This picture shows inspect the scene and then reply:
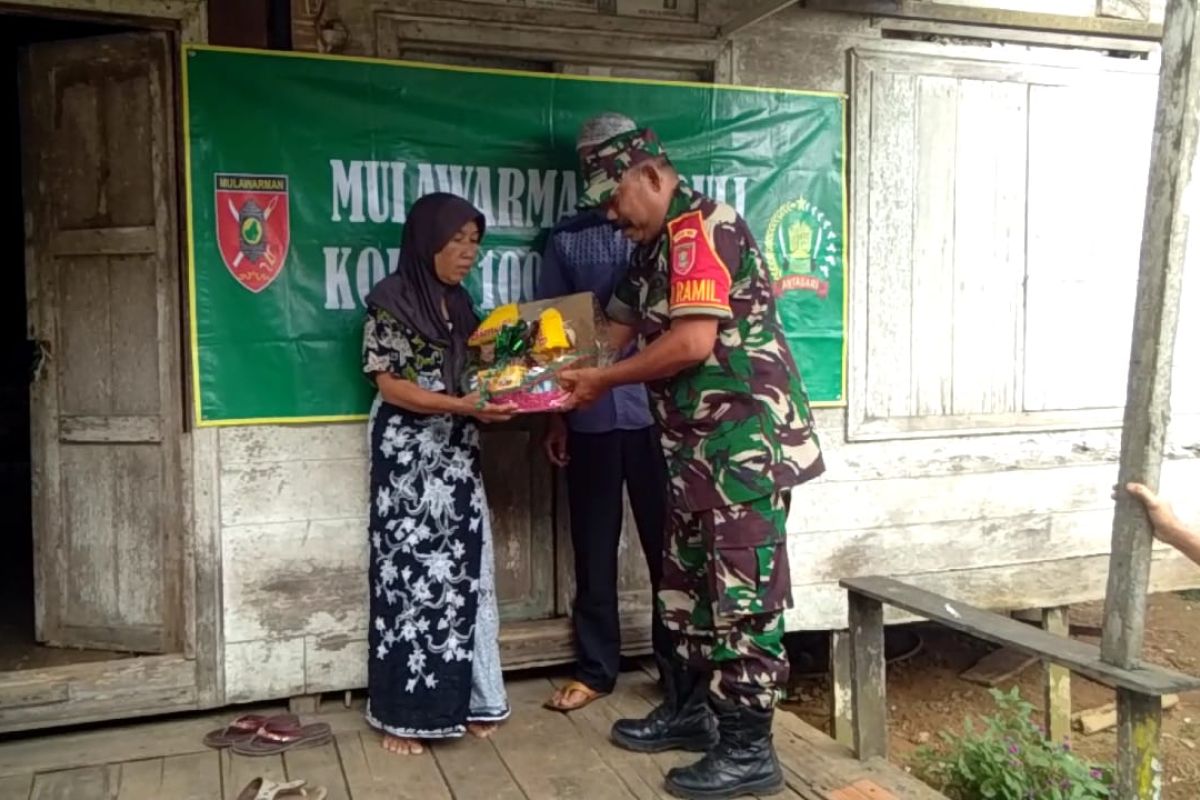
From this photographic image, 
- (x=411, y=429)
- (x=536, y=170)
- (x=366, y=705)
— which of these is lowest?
(x=366, y=705)

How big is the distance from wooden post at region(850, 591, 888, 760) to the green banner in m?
1.56

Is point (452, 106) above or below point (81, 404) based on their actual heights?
above

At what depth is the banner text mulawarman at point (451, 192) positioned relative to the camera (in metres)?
3.53

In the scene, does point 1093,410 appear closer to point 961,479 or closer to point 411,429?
point 961,479

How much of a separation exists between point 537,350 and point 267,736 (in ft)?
4.79

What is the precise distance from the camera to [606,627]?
3.65 m

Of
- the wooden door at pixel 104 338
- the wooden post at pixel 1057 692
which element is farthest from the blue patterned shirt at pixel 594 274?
the wooden post at pixel 1057 692

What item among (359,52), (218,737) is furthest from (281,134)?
(218,737)

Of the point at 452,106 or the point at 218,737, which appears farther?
the point at 452,106

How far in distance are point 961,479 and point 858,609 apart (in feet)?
4.70

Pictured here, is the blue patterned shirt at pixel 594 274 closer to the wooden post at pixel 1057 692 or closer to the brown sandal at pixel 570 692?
the brown sandal at pixel 570 692

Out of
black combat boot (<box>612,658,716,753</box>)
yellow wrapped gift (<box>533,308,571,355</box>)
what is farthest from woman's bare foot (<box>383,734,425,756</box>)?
yellow wrapped gift (<box>533,308,571,355</box>)

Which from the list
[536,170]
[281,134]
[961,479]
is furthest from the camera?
[961,479]

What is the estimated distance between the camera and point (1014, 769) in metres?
3.75
